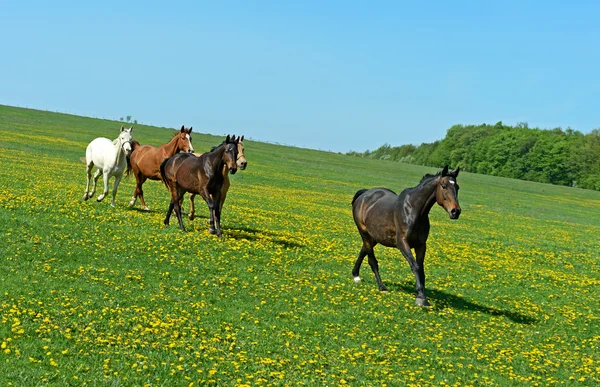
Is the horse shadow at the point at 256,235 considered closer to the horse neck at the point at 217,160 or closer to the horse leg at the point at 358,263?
the horse neck at the point at 217,160

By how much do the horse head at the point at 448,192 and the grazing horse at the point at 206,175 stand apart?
256 inches

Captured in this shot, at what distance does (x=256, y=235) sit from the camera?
68.5ft

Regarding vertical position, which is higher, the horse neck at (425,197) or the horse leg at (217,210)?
the horse neck at (425,197)

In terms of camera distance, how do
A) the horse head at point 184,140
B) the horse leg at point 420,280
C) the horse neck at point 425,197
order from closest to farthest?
the horse neck at point 425,197 < the horse leg at point 420,280 < the horse head at point 184,140

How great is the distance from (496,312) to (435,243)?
11078 millimetres

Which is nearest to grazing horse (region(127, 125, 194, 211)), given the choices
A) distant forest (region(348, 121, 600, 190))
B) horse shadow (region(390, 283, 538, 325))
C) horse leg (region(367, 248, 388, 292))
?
horse leg (region(367, 248, 388, 292))

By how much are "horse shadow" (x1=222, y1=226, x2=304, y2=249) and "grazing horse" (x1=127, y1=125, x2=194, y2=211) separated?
3189 mm

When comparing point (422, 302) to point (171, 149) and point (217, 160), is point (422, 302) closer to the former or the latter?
point (217, 160)

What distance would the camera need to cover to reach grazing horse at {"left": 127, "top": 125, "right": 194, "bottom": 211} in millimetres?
21578

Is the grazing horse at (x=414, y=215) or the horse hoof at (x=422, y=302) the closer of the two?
the grazing horse at (x=414, y=215)

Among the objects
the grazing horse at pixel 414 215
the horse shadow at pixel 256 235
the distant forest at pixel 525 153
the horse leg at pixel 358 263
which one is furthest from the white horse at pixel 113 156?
the distant forest at pixel 525 153

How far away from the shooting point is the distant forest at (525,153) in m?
126

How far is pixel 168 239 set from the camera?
690 inches

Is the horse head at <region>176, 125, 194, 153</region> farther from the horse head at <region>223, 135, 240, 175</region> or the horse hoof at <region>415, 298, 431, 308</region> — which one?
the horse hoof at <region>415, 298, 431, 308</region>
